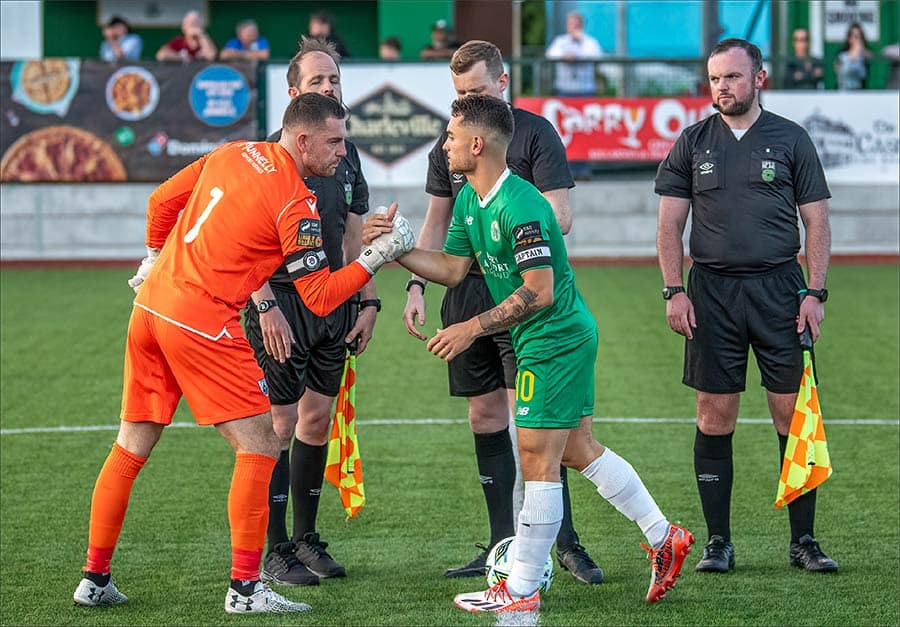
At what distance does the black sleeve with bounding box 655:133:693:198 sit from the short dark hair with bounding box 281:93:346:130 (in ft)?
5.47

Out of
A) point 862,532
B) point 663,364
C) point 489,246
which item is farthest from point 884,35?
point 489,246

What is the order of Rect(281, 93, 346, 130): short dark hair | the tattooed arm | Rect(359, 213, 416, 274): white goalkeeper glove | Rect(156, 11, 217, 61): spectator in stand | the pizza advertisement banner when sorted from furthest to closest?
1. Rect(156, 11, 217, 61): spectator in stand
2. the pizza advertisement banner
3. Rect(281, 93, 346, 130): short dark hair
4. Rect(359, 213, 416, 274): white goalkeeper glove
5. the tattooed arm

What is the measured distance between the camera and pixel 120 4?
25.2 metres

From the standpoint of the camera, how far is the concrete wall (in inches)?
Result: 735

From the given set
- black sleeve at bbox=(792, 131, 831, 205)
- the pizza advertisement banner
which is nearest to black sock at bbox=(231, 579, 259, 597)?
black sleeve at bbox=(792, 131, 831, 205)

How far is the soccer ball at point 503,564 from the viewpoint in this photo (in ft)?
18.5

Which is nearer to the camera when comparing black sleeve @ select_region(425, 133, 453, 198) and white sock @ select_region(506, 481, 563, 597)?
white sock @ select_region(506, 481, 563, 597)

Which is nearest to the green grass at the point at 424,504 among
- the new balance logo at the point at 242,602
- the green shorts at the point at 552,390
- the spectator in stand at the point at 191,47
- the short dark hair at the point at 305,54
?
the new balance logo at the point at 242,602

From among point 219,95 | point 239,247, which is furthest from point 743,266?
point 219,95

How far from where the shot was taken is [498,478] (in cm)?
623

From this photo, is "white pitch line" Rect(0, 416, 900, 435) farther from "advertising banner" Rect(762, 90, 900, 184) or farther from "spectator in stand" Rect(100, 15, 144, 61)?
"spectator in stand" Rect(100, 15, 144, 61)

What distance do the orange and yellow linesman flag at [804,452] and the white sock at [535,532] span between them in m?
1.26

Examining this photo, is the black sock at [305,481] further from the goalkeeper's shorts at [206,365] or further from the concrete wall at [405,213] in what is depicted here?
the concrete wall at [405,213]

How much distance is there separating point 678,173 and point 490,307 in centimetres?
107
